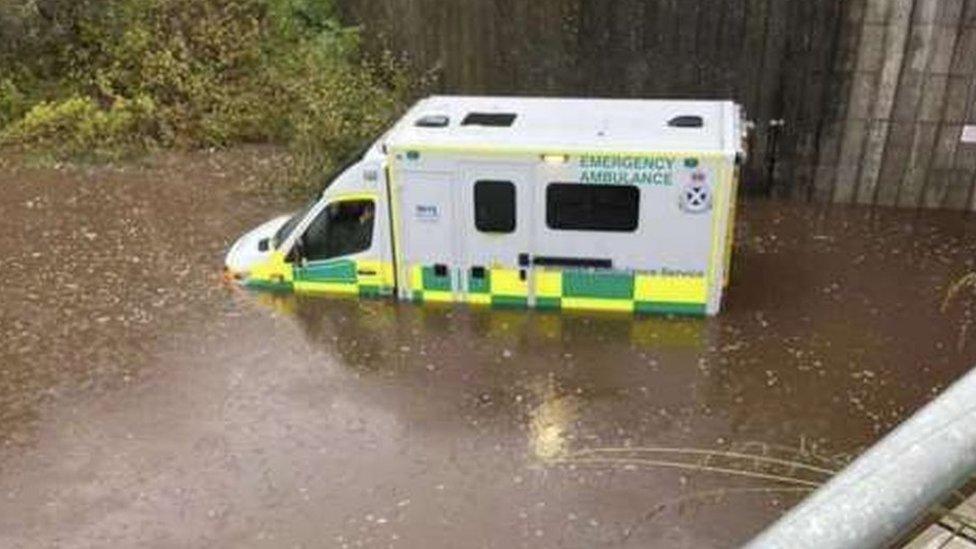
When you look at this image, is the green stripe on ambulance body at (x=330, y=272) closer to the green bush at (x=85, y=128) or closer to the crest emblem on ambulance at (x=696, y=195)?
the crest emblem on ambulance at (x=696, y=195)

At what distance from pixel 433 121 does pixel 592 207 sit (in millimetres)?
2296

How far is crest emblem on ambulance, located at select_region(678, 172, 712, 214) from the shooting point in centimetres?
1173

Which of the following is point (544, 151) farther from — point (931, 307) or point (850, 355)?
point (931, 307)

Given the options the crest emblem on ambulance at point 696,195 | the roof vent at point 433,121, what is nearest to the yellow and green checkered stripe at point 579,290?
the crest emblem on ambulance at point 696,195

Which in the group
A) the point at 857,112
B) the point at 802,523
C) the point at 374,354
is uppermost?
the point at 802,523

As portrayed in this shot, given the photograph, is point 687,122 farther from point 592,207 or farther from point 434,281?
point 434,281

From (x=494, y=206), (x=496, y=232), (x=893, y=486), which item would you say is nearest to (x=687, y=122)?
(x=494, y=206)

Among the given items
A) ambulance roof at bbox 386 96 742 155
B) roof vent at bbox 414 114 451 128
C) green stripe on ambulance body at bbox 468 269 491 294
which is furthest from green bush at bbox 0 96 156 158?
green stripe on ambulance body at bbox 468 269 491 294

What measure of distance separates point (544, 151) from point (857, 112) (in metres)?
5.92

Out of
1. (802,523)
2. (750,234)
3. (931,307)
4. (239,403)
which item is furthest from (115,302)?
(802,523)

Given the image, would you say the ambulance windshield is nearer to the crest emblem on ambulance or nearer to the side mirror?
the side mirror

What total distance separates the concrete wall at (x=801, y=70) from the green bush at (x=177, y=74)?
2822 millimetres

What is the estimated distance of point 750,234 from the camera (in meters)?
15.2

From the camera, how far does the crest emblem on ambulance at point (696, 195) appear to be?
38.5 ft
